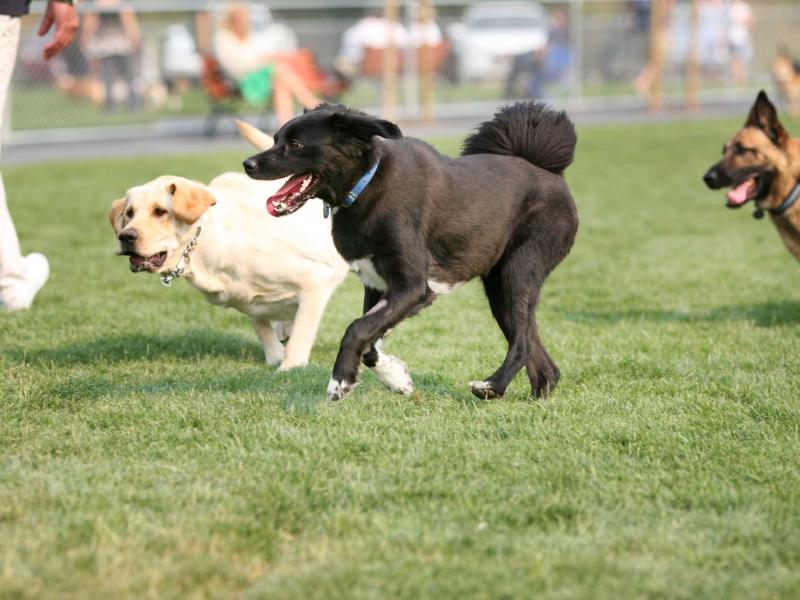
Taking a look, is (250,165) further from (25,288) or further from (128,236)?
(25,288)

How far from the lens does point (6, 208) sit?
6531mm

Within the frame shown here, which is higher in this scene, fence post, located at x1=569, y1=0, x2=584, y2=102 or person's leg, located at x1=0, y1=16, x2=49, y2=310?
person's leg, located at x1=0, y1=16, x2=49, y2=310

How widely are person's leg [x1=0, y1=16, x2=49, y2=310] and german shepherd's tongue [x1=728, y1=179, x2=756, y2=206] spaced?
4561 mm

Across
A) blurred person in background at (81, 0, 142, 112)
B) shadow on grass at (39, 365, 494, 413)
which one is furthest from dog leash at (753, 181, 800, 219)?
blurred person in background at (81, 0, 142, 112)

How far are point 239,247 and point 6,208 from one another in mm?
1939

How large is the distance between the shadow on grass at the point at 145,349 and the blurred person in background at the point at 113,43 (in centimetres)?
1333

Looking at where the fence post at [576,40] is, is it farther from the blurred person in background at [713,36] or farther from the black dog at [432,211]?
the black dog at [432,211]

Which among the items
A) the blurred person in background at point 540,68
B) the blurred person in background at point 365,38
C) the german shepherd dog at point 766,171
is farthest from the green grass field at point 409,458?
the blurred person in background at point 540,68

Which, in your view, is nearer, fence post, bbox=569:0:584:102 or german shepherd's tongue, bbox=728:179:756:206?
german shepherd's tongue, bbox=728:179:756:206

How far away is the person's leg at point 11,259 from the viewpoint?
636 centimetres

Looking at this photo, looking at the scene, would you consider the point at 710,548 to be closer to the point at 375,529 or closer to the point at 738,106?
the point at 375,529

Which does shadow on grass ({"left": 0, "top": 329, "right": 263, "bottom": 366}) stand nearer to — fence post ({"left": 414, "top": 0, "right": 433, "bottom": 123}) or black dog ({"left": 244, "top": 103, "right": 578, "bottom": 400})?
black dog ({"left": 244, "top": 103, "right": 578, "bottom": 400})

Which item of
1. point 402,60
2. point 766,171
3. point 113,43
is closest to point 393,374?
point 766,171

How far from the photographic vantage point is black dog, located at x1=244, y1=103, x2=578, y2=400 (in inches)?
171
